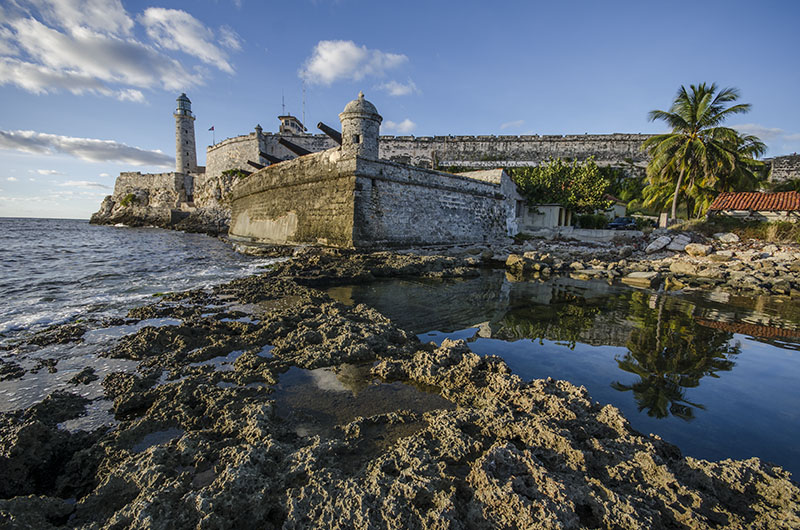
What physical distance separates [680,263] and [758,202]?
11.0m

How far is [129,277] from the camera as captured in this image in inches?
301

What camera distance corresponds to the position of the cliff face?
36.6 meters

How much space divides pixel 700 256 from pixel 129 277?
19015 millimetres

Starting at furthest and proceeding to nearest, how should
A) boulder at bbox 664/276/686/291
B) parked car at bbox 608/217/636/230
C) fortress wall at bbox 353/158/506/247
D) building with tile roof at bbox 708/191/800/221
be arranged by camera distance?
parked car at bbox 608/217/636/230 < building with tile roof at bbox 708/191/800/221 < fortress wall at bbox 353/158/506/247 < boulder at bbox 664/276/686/291

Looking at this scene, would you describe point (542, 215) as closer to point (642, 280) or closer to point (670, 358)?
point (642, 280)

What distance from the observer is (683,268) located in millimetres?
10961

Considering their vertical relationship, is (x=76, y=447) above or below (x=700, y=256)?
below

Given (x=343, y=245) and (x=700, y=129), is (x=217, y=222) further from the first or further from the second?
(x=700, y=129)

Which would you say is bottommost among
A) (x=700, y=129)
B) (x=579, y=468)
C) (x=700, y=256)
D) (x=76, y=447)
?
(x=76, y=447)

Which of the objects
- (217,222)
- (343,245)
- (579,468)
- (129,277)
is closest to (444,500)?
(579,468)

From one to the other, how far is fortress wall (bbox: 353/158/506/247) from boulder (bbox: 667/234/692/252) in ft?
24.3

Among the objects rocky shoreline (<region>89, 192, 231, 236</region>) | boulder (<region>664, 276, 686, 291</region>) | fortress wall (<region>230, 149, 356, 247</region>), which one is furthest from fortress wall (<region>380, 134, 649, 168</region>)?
boulder (<region>664, 276, 686, 291</region>)

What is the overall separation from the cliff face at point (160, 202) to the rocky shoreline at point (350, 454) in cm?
3724

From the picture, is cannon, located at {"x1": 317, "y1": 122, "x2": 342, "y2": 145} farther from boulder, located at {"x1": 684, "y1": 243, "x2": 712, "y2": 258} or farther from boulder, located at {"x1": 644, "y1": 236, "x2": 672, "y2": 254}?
boulder, located at {"x1": 684, "y1": 243, "x2": 712, "y2": 258}
